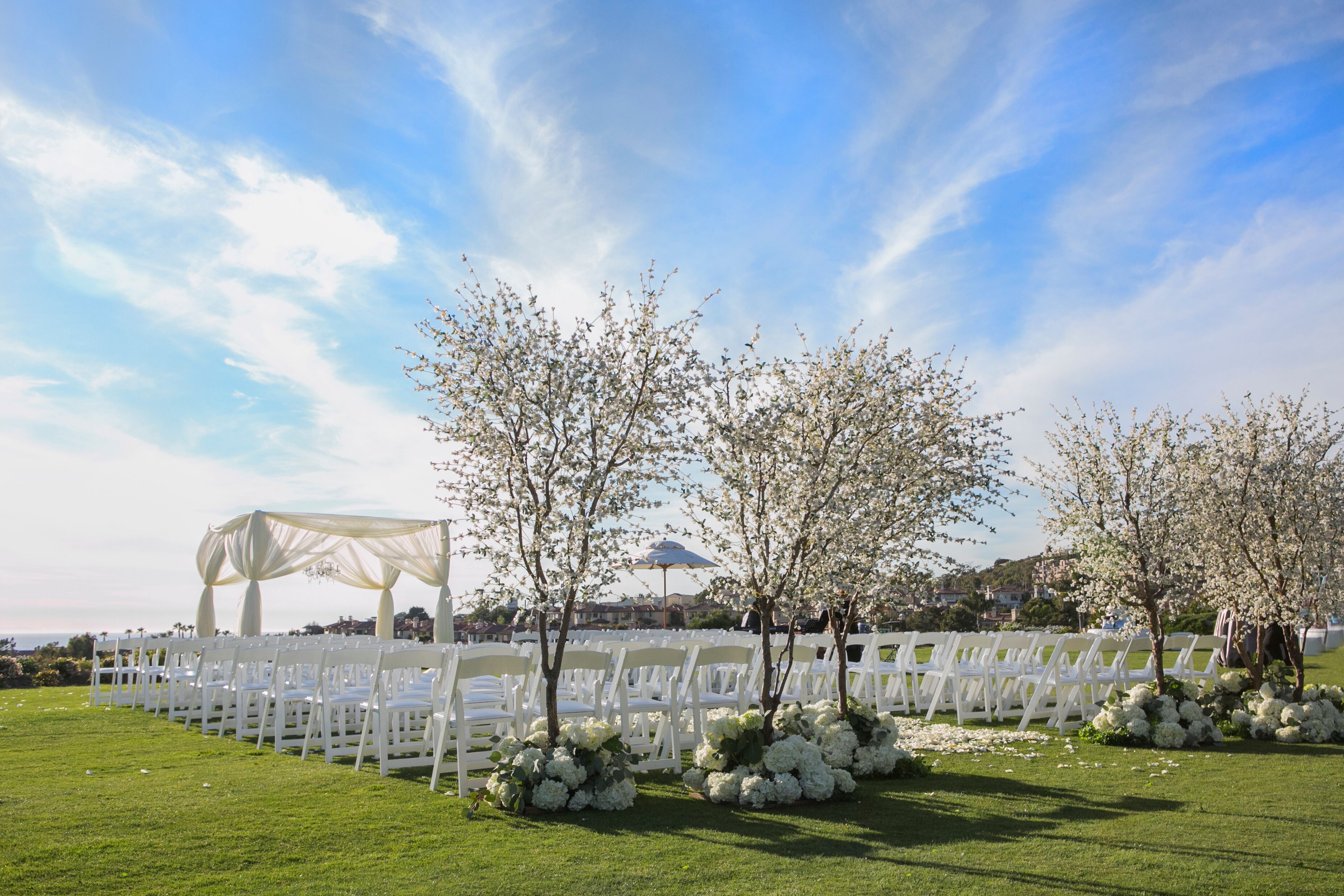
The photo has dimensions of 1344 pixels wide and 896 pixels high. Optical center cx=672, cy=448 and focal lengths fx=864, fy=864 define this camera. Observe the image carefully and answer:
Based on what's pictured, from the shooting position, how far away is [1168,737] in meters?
7.84

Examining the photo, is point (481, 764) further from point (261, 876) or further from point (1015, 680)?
point (1015, 680)

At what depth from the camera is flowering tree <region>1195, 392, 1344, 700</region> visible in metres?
8.96

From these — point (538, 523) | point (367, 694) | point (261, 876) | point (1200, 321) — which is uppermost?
point (1200, 321)

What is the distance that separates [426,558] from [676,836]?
12.3m

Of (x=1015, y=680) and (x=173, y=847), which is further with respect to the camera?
(x=1015, y=680)

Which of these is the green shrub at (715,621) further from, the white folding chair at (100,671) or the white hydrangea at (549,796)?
the white hydrangea at (549,796)

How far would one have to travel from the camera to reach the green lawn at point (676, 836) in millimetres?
3773

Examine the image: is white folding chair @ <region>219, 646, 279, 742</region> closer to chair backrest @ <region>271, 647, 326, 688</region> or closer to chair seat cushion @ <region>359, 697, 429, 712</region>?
chair backrest @ <region>271, 647, 326, 688</region>

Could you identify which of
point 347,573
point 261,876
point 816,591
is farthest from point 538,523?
point 347,573

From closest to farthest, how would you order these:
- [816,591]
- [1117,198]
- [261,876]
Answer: [261,876] < [816,591] < [1117,198]

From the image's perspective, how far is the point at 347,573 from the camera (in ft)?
56.1

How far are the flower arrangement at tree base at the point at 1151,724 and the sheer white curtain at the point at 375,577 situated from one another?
42.7ft

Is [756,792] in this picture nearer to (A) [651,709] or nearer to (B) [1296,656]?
(A) [651,709]

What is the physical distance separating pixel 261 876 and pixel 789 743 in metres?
3.23
